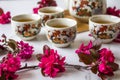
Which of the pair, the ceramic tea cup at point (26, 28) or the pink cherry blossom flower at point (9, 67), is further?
the ceramic tea cup at point (26, 28)

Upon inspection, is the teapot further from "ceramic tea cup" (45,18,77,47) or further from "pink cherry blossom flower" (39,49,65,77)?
"pink cherry blossom flower" (39,49,65,77)

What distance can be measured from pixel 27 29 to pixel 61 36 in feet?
Result: 0.32

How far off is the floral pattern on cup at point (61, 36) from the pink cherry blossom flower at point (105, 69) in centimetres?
13

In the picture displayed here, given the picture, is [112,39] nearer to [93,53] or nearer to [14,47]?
[93,53]

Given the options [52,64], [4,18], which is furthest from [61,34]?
[4,18]

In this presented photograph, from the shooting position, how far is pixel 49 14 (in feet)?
2.22

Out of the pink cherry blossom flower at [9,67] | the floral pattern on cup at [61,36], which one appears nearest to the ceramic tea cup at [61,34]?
the floral pattern on cup at [61,36]

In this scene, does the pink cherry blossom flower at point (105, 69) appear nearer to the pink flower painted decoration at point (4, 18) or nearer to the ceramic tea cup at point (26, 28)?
the ceramic tea cup at point (26, 28)

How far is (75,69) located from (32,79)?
9 centimetres

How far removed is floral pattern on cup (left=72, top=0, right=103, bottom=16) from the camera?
669mm

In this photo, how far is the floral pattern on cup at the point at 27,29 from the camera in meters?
0.61

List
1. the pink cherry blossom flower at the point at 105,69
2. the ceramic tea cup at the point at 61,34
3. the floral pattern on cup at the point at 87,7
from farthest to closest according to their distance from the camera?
the floral pattern on cup at the point at 87,7
the ceramic tea cup at the point at 61,34
the pink cherry blossom flower at the point at 105,69

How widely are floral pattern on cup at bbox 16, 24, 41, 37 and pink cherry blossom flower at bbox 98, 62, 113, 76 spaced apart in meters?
0.22

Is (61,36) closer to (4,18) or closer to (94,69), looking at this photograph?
(94,69)
